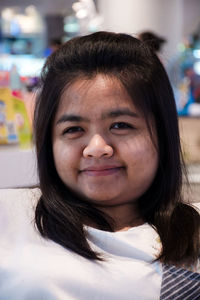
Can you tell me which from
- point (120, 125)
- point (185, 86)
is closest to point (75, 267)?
point (120, 125)

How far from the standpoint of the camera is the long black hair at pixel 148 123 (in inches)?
35.0

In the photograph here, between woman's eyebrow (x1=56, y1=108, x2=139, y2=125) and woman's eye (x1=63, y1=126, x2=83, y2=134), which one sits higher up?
woman's eyebrow (x1=56, y1=108, x2=139, y2=125)

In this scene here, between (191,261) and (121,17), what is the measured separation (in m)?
3.51

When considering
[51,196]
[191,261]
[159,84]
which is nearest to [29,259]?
[51,196]

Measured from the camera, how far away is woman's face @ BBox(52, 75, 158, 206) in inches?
34.4

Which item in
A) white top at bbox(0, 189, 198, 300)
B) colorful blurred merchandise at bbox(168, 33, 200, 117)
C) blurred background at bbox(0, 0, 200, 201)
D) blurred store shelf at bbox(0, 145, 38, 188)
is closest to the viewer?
white top at bbox(0, 189, 198, 300)

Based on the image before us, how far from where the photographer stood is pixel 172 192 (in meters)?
1.01

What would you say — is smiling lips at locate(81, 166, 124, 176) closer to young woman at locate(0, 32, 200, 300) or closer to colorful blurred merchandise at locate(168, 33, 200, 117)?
young woman at locate(0, 32, 200, 300)

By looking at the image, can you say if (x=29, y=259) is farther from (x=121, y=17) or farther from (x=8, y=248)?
(x=121, y=17)

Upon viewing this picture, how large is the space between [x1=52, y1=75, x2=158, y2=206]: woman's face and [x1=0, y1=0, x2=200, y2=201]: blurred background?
0.89 feet

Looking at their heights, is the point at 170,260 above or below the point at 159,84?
below

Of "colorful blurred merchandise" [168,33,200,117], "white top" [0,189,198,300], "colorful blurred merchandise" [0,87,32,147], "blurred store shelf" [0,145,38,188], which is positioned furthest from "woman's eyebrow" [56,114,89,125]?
"colorful blurred merchandise" [168,33,200,117]

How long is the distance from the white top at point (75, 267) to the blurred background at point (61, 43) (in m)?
0.43

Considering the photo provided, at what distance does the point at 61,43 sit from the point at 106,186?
282 centimetres
